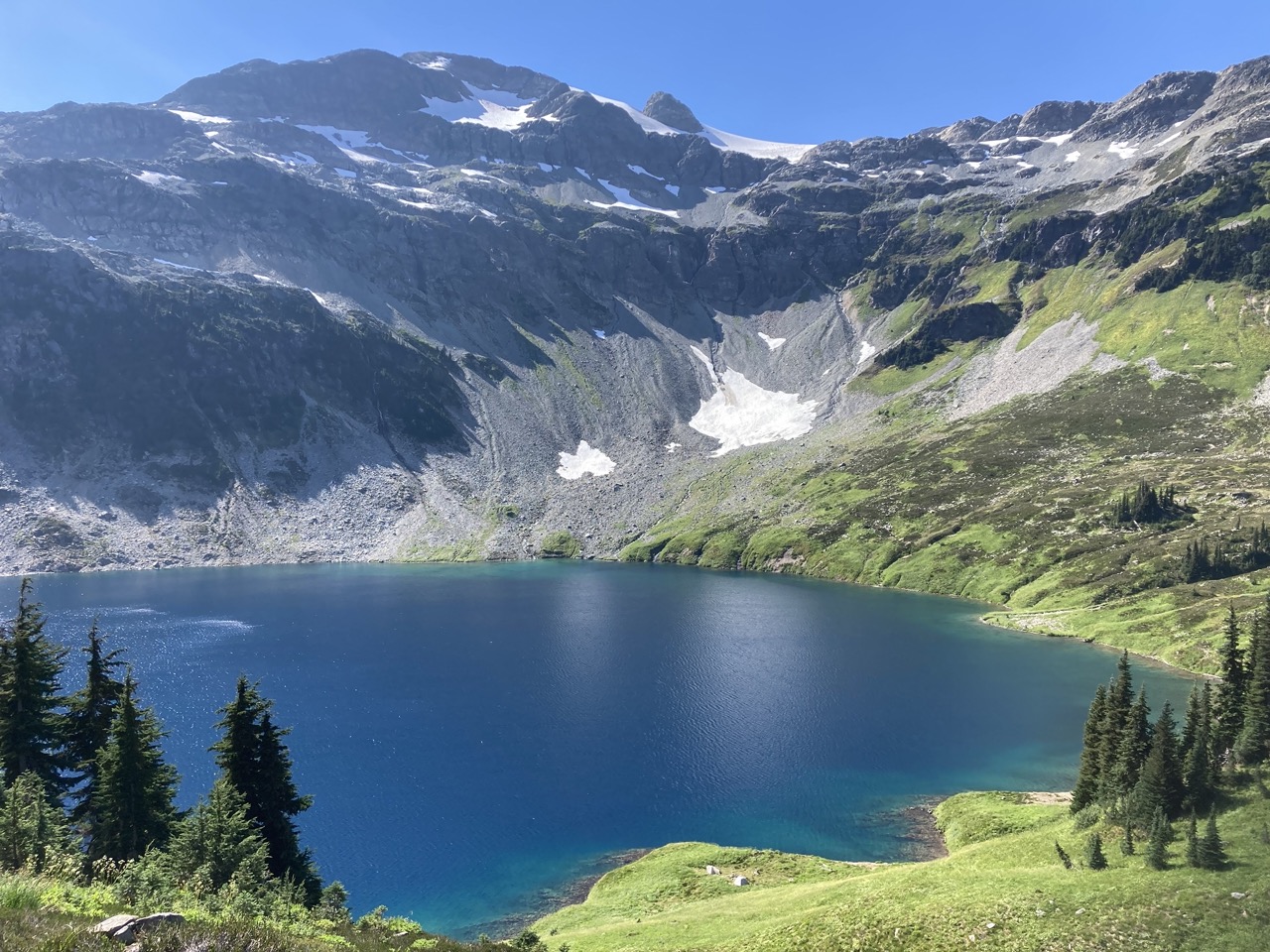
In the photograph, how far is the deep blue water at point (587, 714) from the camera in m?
58.2

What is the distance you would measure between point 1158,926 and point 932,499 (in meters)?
169

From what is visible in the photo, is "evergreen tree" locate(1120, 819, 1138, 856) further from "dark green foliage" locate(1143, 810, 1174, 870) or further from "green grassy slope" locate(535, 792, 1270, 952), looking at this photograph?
A: "dark green foliage" locate(1143, 810, 1174, 870)

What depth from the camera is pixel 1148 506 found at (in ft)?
482

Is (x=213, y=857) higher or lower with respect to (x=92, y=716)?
lower

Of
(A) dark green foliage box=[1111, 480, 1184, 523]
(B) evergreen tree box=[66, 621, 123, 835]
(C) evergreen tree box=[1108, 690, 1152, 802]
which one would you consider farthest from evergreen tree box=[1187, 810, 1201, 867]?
(A) dark green foliage box=[1111, 480, 1184, 523]

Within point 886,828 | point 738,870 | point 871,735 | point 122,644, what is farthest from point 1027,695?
point 122,644

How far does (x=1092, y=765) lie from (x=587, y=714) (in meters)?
53.8

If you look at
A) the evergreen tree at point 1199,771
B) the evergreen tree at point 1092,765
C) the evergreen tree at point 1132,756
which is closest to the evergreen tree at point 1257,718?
the evergreen tree at point 1199,771

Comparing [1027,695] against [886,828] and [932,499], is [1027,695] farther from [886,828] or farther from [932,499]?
[932,499]

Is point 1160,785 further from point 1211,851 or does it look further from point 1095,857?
point 1095,857

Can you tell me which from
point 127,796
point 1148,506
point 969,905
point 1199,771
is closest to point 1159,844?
point 1199,771

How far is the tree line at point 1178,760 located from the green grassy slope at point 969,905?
1134 millimetres

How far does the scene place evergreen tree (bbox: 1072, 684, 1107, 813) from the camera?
44.8 meters

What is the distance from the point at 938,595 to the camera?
15662 cm
